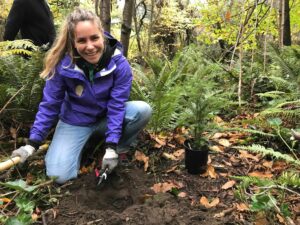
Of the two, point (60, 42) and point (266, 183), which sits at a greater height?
point (60, 42)

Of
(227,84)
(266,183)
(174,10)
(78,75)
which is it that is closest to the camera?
(266,183)

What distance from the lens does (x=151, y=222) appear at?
212 centimetres

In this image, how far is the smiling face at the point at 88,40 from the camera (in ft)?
8.83

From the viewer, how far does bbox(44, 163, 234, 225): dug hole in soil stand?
86.0 inches

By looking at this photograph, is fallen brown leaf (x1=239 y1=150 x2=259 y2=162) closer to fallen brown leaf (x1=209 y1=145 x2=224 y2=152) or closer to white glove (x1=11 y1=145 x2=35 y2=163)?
fallen brown leaf (x1=209 y1=145 x2=224 y2=152)

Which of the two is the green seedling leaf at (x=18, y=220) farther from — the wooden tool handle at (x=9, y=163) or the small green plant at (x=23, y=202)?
the wooden tool handle at (x=9, y=163)

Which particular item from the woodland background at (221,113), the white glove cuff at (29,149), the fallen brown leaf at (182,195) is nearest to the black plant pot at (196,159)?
the woodland background at (221,113)

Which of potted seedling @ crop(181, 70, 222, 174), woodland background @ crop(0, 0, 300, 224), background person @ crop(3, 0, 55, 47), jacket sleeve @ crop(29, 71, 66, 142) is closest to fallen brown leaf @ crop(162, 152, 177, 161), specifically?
woodland background @ crop(0, 0, 300, 224)

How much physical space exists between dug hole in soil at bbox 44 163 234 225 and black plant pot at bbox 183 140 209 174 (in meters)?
0.06

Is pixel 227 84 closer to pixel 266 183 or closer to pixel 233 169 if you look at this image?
pixel 233 169

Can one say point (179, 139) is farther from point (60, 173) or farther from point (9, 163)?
point (9, 163)

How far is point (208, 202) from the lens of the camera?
2504mm

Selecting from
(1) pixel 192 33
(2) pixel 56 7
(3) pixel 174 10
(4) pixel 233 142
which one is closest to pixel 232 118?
(4) pixel 233 142

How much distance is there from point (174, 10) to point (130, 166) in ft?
43.1
